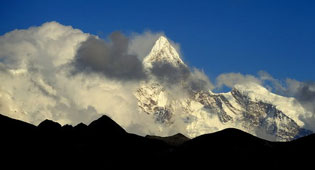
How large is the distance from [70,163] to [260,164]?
47.8m

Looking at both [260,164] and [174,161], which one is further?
[174,161]

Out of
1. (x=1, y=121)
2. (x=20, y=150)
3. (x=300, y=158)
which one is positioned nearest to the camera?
(x=300, y=158)

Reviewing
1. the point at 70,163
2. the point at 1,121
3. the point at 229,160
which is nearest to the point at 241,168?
the point at 229,160

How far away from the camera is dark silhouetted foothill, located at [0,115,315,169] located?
105312 millimetres

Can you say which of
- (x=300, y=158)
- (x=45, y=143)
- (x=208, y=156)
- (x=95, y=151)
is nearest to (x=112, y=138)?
(x=95, y=151)

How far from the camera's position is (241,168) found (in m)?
102

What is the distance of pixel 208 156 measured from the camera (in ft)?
355

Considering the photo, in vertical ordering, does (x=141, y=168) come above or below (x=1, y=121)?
below

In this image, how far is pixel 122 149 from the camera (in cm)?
13612

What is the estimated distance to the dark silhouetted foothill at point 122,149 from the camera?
105312 mm

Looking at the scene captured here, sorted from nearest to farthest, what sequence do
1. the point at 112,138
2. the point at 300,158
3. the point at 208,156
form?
the point at 300,158 → the point at 208,156 → the point at 112,138

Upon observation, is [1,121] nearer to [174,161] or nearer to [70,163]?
[70,163]

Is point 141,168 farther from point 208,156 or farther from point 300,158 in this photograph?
point 300,158

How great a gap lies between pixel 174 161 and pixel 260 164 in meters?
20.4
